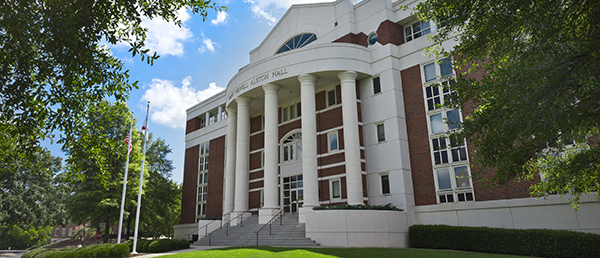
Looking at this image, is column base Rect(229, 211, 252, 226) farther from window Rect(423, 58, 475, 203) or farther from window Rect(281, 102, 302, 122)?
window Rect(423, 58, 475, 203)

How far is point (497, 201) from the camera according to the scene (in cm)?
2038

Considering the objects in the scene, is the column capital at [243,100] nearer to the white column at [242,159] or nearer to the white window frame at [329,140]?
the white column at [242,159]

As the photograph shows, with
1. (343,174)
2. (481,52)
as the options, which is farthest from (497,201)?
(481,52)

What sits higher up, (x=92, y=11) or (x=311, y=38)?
(x=311, y=38)

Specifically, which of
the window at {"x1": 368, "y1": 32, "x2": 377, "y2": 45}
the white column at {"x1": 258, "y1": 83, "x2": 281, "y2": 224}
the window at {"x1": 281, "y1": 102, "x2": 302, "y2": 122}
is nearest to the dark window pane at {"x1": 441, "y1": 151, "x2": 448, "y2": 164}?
the window at {"x1": 368, "y1": 32, "x2": 377, "y2": 45}

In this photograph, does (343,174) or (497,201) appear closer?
(497,201)

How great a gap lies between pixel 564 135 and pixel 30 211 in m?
50.0

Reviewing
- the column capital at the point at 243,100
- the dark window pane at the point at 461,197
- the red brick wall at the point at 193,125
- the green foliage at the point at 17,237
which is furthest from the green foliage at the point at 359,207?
the green foliage at the point at 17,237

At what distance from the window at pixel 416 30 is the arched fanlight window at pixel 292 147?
1068 centimetres

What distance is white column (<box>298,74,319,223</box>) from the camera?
2391cm

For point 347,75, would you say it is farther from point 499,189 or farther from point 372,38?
point 499,189

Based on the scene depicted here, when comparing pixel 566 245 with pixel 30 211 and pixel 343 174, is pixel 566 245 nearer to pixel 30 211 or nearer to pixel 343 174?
pixel 343 174

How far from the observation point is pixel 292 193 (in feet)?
96.6

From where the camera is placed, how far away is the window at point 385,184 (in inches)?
959
